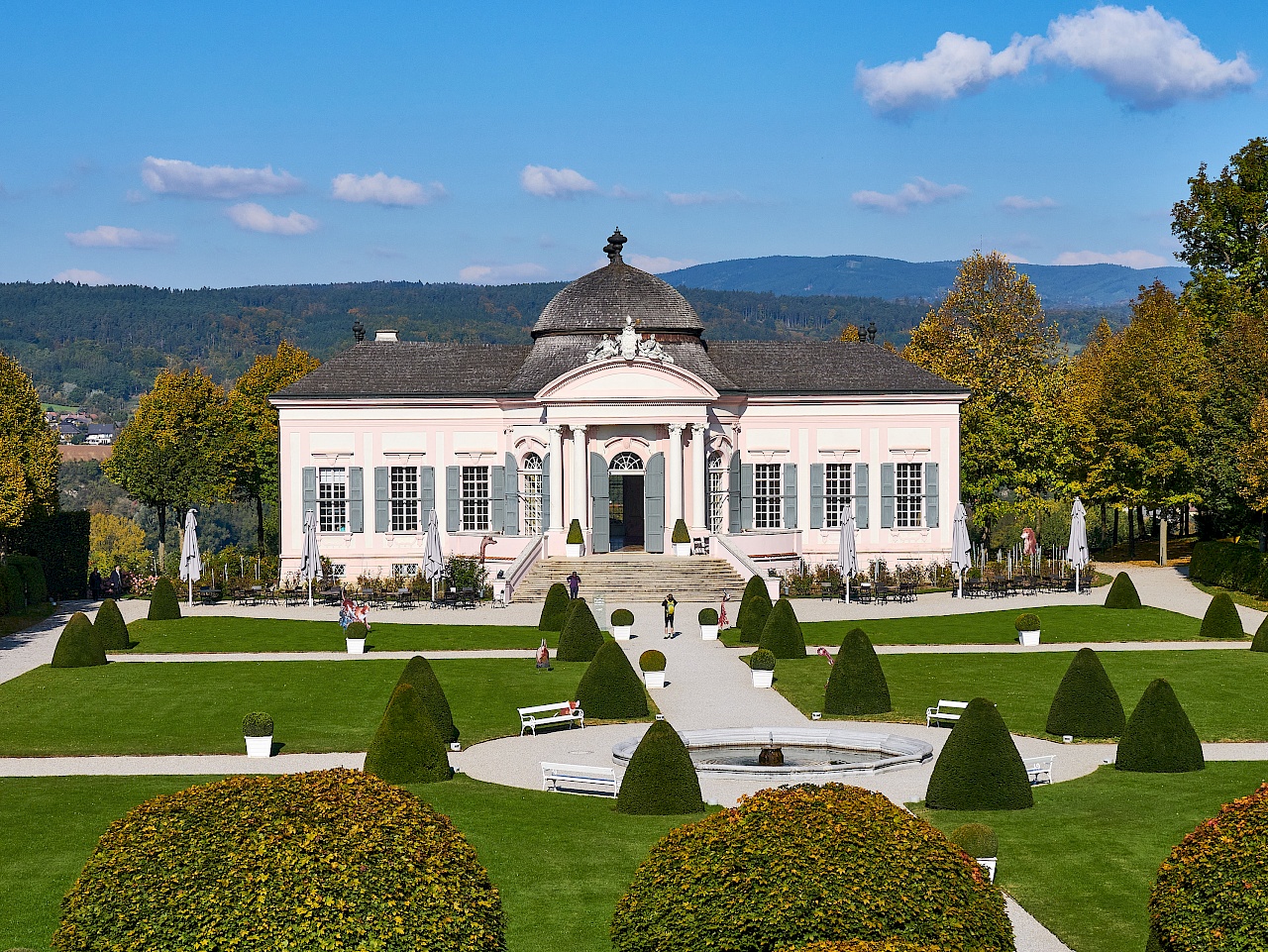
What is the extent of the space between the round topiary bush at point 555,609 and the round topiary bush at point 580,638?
502cm

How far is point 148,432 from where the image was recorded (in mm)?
58875

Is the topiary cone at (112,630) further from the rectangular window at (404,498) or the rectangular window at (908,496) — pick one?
the rectangular window at (908,496)

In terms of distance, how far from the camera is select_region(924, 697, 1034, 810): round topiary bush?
20.8 m

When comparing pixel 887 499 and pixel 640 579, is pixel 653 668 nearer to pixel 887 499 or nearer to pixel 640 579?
pixel 640 579

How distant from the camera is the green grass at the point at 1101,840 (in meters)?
16.2

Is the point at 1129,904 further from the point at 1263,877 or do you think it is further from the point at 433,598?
the point at 433,598

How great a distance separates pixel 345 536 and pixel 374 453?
309 cm

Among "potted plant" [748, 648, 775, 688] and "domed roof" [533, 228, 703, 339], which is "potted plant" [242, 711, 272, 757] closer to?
"potted plant" [748, 648, 775, 688]

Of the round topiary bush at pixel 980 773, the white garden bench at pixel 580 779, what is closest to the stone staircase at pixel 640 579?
the white garden bench at pixel 580 779

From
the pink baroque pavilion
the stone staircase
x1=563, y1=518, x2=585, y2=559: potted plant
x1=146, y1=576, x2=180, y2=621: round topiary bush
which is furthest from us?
the pink baroque pavilion

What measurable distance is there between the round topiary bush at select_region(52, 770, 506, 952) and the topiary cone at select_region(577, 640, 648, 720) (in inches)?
683

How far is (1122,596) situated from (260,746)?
27323 millimetres

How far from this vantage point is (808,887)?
10914 mm

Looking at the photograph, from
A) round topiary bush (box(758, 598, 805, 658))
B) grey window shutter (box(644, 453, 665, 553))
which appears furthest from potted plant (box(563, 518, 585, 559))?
round topiary bush (box(758, 598, 805, 658))
